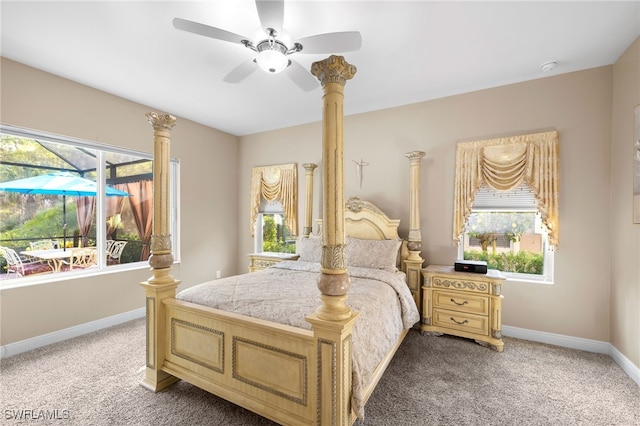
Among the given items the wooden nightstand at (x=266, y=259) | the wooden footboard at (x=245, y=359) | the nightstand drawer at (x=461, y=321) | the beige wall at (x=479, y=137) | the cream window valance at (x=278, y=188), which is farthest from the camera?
the cream window valance at (x=278, y=188)

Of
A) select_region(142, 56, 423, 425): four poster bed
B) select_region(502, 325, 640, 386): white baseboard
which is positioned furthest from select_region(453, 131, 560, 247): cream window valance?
select_region(142, 56, 423, 425): four poster bed

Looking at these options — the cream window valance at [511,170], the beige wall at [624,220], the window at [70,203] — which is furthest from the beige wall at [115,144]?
the beige wall at [624,220]

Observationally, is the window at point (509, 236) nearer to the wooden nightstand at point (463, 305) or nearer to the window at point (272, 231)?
the wooden nightstand at point (463, 305)

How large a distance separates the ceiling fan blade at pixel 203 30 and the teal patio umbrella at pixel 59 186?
261 centimetres

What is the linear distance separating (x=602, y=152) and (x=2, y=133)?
19.4 feet

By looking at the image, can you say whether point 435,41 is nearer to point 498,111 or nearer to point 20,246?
point 498,111

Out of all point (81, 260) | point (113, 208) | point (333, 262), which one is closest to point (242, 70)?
point (333, 262)

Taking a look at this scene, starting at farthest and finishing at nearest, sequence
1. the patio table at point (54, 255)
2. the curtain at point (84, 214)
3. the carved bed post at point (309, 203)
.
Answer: the carved bed post at point (309, 203), the curtain at point (84, 214), the patio table at point (54, 255)

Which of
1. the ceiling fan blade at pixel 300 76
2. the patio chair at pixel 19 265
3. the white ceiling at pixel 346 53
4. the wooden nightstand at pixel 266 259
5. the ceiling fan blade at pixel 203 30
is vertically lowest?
the wooden nightstand at pixel 266 259

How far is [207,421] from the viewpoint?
183cm

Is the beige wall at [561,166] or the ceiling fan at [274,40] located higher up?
the ceiling fan at [274,40]

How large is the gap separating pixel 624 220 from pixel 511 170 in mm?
993

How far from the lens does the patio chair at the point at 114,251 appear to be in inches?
139

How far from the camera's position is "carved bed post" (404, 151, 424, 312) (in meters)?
3.22
